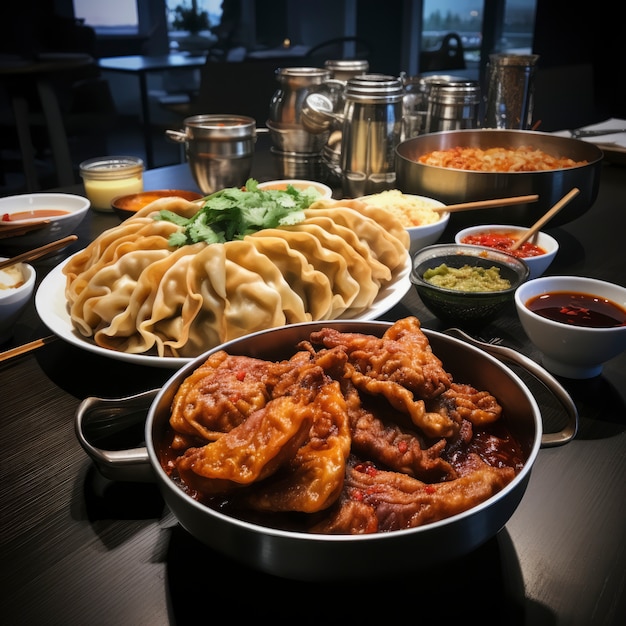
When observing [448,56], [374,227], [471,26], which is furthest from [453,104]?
[471,26]

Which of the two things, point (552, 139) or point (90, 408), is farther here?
point (552, 139)

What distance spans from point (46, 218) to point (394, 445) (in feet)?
6.25

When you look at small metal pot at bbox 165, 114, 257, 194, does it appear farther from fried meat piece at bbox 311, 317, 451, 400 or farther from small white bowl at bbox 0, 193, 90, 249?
fried meat piece at bbox 311, 317, 451, 400

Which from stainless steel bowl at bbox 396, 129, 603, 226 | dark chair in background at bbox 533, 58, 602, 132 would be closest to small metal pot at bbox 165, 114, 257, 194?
stainless steel bowl at bbox 396, 129, 603, 226

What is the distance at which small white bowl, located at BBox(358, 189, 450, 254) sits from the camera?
215 centimetres

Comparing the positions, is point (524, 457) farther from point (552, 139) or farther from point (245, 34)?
point (245, 34)

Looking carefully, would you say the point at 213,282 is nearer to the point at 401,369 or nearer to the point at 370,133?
the point at 401,369

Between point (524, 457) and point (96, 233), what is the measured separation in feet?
6.98

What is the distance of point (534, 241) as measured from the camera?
2.17m

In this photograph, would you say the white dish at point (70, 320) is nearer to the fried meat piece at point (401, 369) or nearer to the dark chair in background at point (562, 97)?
the fried meat piece at point (401, 369)

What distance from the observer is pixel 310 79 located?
3.19 meters

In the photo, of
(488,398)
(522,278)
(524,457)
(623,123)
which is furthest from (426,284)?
(623,123)

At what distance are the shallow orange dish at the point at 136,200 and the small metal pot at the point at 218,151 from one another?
34 cm

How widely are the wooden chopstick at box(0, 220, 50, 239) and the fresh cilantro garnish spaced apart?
63cm
